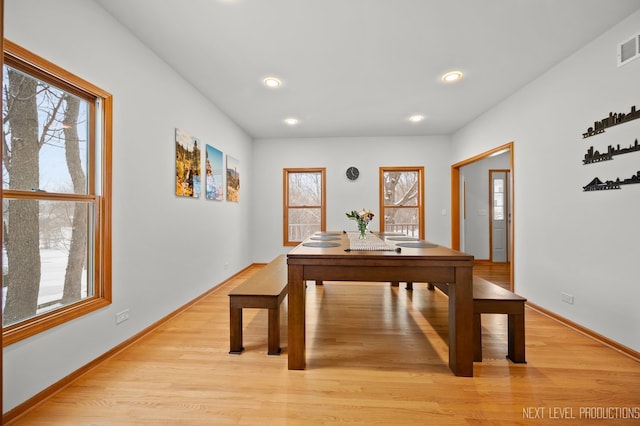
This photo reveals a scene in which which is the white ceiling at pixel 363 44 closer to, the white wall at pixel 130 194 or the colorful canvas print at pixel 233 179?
the white wall at pixel 130 194

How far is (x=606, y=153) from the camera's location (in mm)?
2295

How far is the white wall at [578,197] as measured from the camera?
7.00 feet

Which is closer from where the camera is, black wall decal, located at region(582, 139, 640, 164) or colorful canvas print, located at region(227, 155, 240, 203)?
black wall decal, located at region(582, 139, 640, 164)

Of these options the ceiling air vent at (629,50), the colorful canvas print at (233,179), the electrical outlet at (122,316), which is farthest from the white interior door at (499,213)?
the electrical outlet at (122,316)

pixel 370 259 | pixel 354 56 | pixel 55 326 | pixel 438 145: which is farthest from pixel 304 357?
pixel 438 145

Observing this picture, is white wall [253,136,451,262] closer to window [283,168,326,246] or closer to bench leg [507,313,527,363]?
window [283,168,326,246]

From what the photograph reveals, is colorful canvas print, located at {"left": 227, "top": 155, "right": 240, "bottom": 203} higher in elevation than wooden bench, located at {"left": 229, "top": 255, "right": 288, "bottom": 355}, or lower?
higher

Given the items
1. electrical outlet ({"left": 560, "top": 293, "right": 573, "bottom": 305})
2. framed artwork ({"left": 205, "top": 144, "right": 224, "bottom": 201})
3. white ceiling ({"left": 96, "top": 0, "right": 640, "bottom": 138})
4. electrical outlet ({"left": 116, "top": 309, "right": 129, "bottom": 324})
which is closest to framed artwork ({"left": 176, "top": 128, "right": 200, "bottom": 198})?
framed artwork ({"left": 205, "top": 144, "right": 224, "bottom": 201})

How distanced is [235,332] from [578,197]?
3.35m

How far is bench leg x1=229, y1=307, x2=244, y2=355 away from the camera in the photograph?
212 cm

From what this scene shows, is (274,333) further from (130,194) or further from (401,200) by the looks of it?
(401,200)

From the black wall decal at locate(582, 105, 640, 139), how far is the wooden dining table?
1.80 metres

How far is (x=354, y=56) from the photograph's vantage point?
265 cm

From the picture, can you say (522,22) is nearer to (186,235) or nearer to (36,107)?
(36,107)
